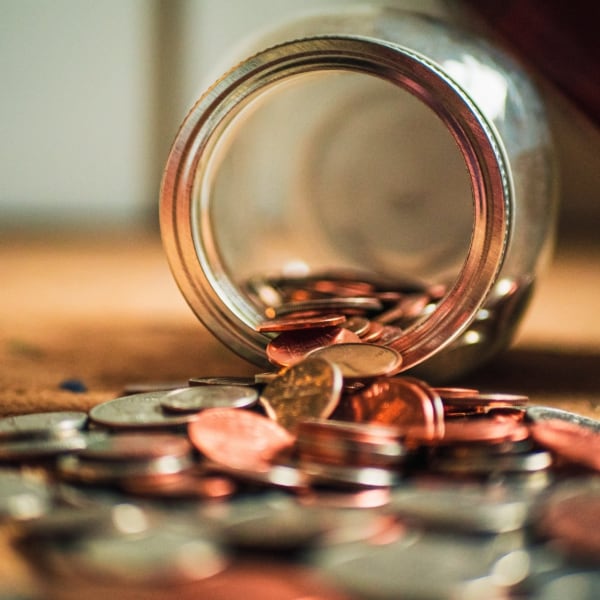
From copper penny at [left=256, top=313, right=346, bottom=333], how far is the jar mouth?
0.07m

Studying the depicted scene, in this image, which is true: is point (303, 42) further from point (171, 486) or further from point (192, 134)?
point (171, 486)

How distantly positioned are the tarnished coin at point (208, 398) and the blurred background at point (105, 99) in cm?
288

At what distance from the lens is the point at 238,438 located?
0.71m

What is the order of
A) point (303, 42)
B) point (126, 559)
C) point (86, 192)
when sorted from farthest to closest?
point (86, 192) < point (303, 42) < point (126, 559)

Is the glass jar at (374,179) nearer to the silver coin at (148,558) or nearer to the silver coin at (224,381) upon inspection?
the silver coin at (224,381)

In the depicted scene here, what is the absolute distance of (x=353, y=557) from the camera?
0.53m

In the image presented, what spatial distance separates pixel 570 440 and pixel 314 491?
9.1 inches

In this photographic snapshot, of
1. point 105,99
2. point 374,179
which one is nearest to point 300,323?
point 374,179

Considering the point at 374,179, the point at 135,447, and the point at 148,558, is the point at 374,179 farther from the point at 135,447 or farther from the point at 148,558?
the point at 148,558

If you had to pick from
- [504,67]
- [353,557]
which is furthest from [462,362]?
[353,557]

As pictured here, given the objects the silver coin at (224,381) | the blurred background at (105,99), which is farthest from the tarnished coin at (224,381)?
the blurred background at (105,99)

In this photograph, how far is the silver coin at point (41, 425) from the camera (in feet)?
2.39

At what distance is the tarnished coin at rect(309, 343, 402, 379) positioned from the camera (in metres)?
0.78

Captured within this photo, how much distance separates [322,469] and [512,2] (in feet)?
3.61
